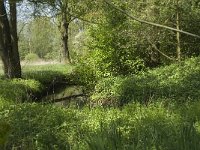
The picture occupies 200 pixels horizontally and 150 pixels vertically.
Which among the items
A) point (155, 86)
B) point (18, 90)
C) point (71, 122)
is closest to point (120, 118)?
point (71, 122)

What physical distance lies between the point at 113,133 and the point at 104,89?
36.6ft

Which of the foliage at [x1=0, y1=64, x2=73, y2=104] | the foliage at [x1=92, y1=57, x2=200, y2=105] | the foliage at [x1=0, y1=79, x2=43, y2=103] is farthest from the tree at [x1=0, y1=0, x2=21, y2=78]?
the foliage at [x1=92, y1=57, x2=200, y2=105]

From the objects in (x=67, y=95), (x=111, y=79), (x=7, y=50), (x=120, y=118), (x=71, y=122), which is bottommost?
(x=67, y=95)

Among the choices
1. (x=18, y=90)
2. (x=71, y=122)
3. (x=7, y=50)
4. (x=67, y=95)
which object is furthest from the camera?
(x=7, y=50)

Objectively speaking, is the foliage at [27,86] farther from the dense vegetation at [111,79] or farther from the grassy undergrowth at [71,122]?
the grassy undergrowth at [71,122]

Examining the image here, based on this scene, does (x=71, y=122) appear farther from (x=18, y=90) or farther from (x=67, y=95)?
(x=67, y=95)

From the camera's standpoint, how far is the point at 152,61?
18672 millimetres

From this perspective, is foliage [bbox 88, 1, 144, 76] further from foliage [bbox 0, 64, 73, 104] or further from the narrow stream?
foliage [bbox 0, 64, 73, 104]

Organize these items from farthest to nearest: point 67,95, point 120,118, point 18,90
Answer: point 67,95 → point 18,90 → point 120,118

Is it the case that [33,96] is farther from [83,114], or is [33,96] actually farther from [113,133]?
[113,133]

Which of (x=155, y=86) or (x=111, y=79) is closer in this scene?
(x=155, y=86)

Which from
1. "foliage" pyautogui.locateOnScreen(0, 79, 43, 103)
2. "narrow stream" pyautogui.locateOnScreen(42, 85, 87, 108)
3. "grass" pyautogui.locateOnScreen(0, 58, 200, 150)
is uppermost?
"grass" pyautogui.locateOnScreen(0, 58, 200, 150)

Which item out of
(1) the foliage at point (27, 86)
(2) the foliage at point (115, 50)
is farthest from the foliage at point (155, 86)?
(1) the foliage at point (27, 86)

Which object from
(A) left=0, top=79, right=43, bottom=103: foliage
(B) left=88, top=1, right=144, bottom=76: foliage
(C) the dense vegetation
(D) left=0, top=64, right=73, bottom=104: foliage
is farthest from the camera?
(B) left=88, top=1, right=144, bottom=76: foliage
